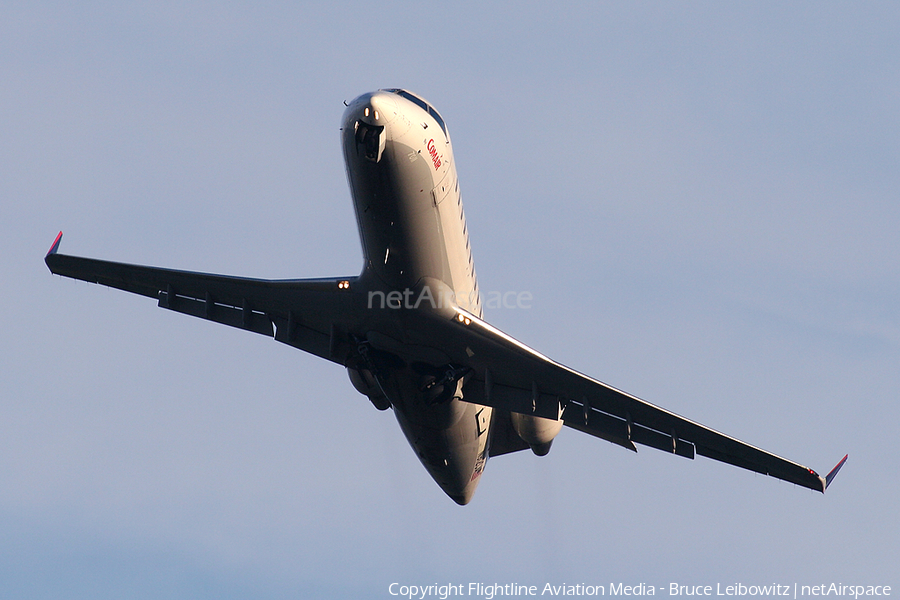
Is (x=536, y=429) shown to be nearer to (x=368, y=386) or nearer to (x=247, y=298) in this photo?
(x=368, y=386)

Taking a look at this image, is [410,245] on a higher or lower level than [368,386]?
higher

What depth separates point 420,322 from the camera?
3212 centimetres

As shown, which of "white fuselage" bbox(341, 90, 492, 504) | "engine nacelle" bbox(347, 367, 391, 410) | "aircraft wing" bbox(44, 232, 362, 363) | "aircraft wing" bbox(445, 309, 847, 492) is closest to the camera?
"white fuselage" bbox(341, 90, 492, 504)

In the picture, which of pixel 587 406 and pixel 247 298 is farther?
pixel 247 298

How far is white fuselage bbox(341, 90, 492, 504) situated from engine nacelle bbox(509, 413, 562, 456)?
2012 millimetres

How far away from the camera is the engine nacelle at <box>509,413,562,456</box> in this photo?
37688 mm

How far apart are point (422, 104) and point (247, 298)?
955 centimetres

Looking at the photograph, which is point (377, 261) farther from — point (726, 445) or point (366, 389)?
point (726, 445)

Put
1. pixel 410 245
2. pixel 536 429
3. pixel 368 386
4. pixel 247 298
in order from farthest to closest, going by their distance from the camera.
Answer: pixel 536 429, pixel 247 298, pixel 368 386, pixel 410 245

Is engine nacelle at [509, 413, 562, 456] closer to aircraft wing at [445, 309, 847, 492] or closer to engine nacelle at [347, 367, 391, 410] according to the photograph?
aircraft wing at [445, 309, 847, 492]

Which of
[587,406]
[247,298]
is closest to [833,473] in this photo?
[587,406]

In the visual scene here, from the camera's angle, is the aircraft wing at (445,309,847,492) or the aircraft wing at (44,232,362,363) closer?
the aircraft wing at (445,309,847,492)

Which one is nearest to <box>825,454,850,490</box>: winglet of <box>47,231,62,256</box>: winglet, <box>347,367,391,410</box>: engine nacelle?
<box>347,367,391,410</box>: engine nacelle

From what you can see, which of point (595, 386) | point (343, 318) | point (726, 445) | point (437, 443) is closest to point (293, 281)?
point (343, 318)
